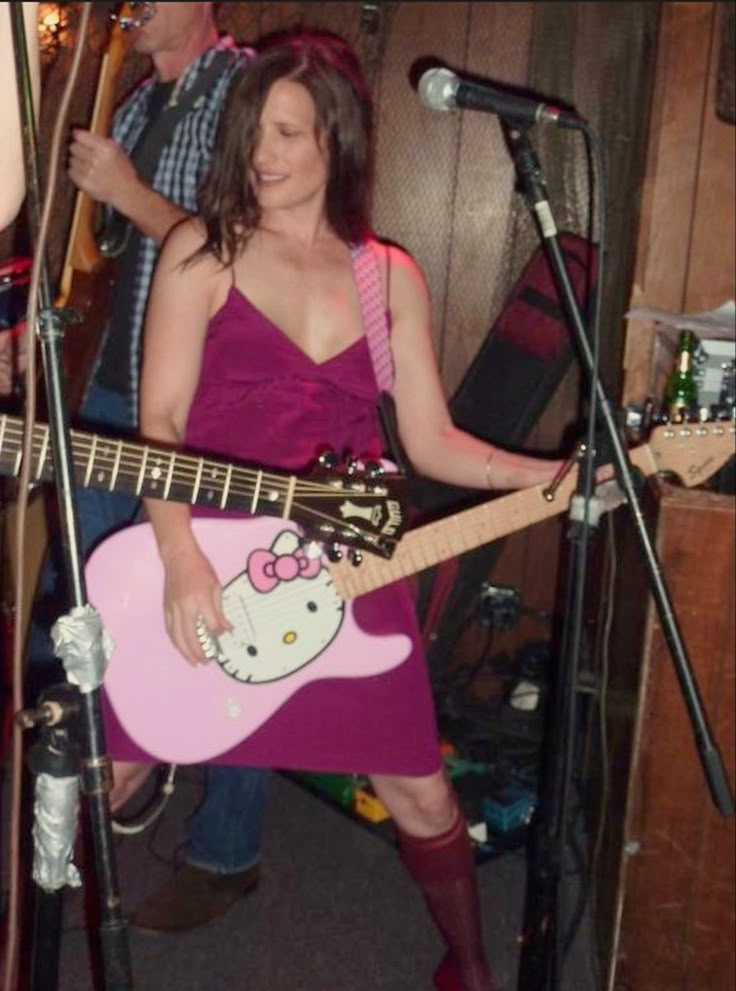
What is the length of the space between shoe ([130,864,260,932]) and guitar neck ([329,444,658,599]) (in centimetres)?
86

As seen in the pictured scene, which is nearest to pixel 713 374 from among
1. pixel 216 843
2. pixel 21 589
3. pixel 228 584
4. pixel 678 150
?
pixel 678 150

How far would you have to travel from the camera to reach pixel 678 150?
2.80 metres

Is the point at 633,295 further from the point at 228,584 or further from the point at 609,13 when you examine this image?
the point at 228,584

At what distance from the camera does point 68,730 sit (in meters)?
1.25

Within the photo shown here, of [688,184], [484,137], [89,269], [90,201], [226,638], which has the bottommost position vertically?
[226,638]

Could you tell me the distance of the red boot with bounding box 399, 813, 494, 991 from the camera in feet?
6.73

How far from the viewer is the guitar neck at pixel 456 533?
1.92 m

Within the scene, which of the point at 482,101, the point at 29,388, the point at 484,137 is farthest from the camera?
the point at 484,137

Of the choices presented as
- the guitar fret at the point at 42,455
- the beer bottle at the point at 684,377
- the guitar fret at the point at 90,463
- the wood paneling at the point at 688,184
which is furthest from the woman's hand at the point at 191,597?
the wood paneling at the point at 688,184

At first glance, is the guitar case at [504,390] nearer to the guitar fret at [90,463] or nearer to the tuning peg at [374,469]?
the tuning peg at [374,469]

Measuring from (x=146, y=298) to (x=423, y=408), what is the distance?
2.06ft

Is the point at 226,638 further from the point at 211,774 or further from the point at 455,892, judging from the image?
the point at 211,774

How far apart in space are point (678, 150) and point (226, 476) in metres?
1.58

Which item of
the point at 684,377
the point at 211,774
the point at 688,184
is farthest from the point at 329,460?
the point at 688,184
